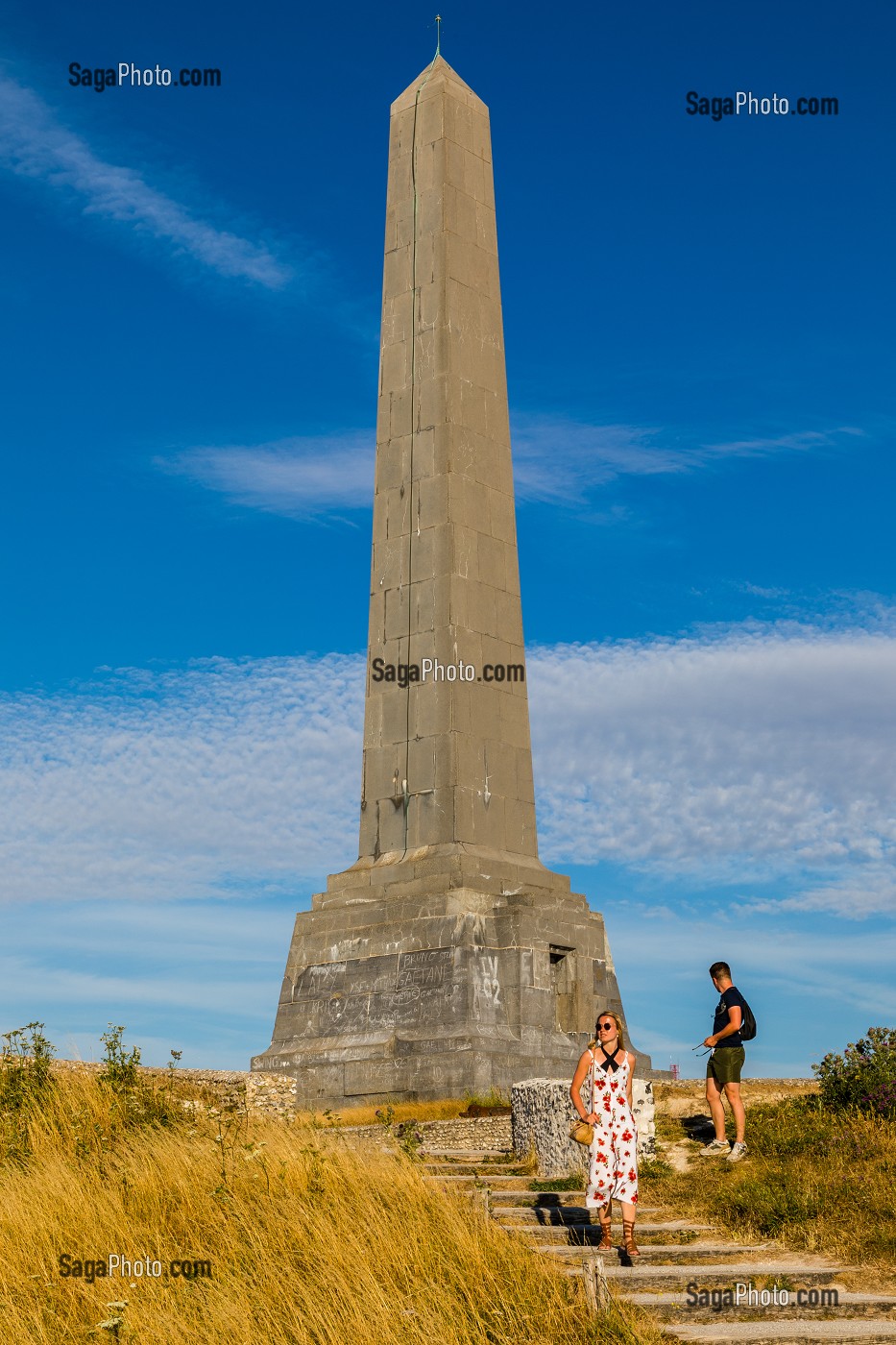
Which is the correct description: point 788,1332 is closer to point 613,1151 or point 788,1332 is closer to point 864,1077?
point 613,1151

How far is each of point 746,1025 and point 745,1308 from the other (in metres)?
5.62

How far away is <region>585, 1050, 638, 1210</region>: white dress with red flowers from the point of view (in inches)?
454

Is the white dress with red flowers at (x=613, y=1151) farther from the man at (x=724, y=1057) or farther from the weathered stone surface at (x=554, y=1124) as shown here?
the man at (x=724, y=1057)

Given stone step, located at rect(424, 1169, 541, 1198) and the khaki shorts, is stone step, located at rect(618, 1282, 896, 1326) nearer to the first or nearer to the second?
stone step, located at rect(424, 1169, 541, 1198)

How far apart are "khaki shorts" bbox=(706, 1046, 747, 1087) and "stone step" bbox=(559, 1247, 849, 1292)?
409 cm

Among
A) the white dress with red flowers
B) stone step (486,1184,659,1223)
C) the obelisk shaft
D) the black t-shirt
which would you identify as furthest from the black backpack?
the obelisk shaft

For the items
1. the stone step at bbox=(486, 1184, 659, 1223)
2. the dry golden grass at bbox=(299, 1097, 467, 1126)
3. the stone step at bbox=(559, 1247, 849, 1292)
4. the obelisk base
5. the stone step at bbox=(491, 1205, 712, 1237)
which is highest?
the obelisk base

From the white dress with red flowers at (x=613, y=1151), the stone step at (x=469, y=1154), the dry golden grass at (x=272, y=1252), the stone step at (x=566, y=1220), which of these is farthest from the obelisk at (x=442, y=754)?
the white dress with red flowers at (x=613, y=1151)

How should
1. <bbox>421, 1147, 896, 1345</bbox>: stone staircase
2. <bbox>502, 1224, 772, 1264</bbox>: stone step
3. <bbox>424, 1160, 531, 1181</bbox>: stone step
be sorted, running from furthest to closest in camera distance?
<bbox>424, 1160, 531, 1181</bbox>: stone step → <bbox>502, 1224, 772, 1264</bbox>: stone step → <bbox>421, 1147, 896, 1345</bbox>: stone staircase

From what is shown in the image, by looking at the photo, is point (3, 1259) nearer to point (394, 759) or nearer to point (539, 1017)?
point (539, 1017)

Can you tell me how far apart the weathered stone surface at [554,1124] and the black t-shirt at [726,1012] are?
3.13ft

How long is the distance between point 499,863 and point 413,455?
6605 mm

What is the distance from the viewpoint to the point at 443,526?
23.6 m

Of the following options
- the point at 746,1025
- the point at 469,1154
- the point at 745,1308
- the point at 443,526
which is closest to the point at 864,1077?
the point at 746,1025
